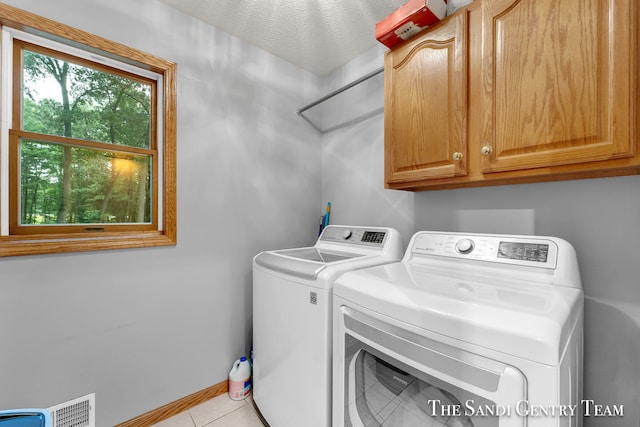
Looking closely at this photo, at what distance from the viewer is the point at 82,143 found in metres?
1.39

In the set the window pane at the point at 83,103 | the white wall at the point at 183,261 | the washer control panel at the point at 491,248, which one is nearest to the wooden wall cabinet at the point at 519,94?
the washer control panel at the point at 491,248

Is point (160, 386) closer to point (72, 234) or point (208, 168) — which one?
point (72, 234)

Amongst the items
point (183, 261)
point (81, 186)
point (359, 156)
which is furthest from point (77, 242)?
point (359, 156)

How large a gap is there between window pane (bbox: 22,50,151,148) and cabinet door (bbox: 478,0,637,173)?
74.5 inches

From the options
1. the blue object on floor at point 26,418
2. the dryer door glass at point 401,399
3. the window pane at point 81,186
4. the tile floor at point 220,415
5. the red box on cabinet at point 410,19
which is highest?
the red box on cabinet at point 410,19

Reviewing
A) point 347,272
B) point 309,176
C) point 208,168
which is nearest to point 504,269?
point 347,272

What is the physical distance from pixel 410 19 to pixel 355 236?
1.21 m

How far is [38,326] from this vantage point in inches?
48.3

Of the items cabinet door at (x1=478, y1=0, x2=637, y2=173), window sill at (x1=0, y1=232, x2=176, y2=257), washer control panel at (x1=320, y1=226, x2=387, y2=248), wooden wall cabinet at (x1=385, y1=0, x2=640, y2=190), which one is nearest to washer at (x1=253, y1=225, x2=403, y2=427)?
washer control panel at (x1=320, y1=226, x2=387, y2=248)

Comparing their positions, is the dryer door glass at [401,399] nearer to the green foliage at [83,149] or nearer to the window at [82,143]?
the window at [82,143]

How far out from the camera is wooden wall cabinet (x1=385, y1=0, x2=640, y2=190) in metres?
0.81

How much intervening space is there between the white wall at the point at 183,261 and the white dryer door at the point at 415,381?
43.4 inches

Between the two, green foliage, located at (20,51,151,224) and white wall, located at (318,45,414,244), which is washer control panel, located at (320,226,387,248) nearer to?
white wall, located at (318,45,414,244)

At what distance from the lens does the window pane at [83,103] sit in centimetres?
131
